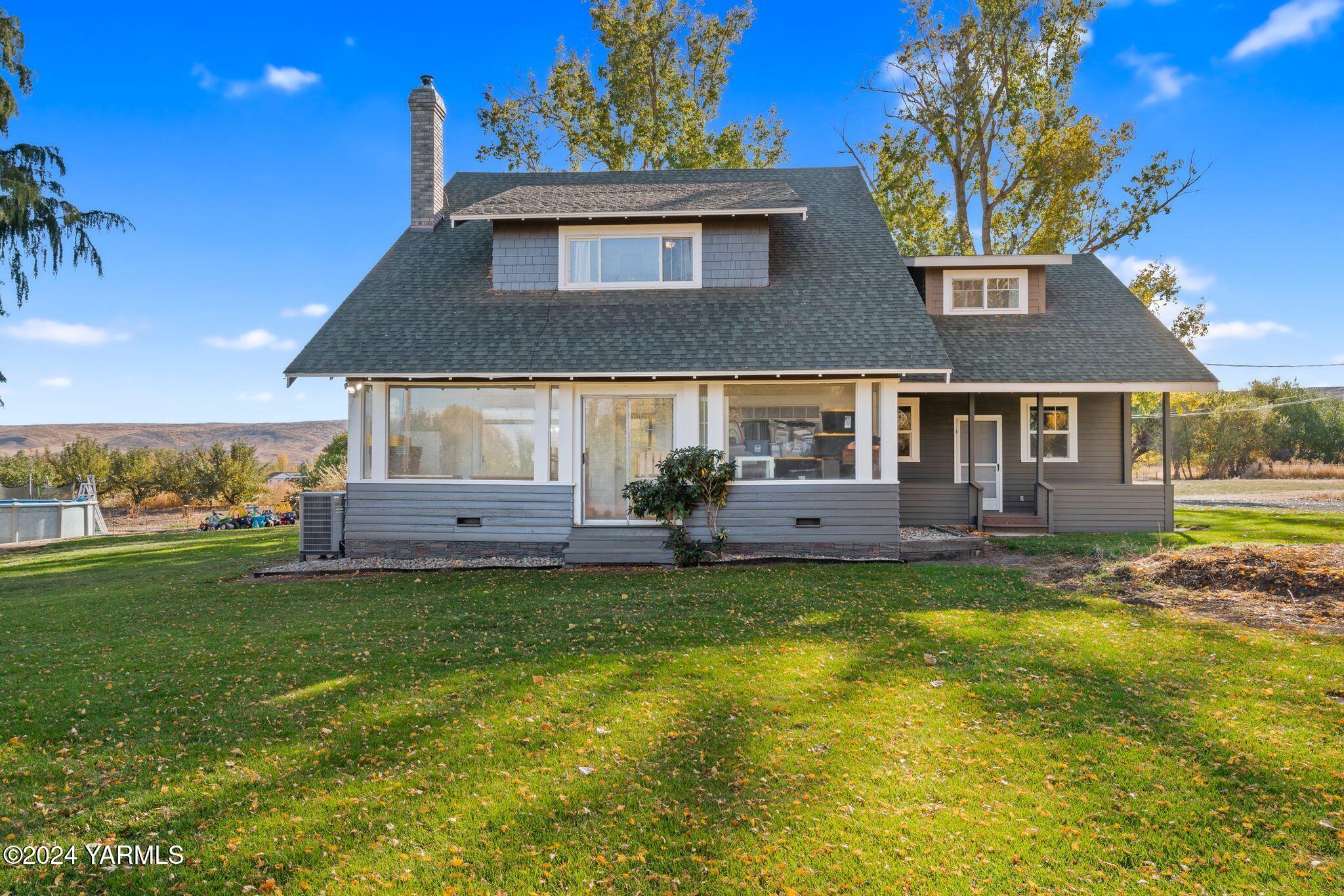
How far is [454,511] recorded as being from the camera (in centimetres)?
1163

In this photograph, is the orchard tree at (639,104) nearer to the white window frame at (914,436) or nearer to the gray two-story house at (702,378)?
the gray two-story house at (702,378)

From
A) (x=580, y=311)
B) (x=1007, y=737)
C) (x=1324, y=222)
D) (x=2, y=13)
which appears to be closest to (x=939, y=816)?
(x=1007, y=737)

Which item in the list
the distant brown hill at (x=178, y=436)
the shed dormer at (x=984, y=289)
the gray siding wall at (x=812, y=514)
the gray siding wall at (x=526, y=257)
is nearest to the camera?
the gray siding wall at (x=812, y=514)

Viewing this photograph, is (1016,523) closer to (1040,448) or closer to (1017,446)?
(1040,448)

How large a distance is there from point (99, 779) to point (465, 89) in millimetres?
24757

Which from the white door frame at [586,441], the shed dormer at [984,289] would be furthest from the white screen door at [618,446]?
the shed dormer at [984,289]

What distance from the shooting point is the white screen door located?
11.7m

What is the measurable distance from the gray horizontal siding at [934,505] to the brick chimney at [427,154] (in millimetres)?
11523

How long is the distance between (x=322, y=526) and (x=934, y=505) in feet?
37.6

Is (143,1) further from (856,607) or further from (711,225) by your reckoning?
(856,607)

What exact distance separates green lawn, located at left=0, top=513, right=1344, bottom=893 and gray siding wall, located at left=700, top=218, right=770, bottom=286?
23.1ft

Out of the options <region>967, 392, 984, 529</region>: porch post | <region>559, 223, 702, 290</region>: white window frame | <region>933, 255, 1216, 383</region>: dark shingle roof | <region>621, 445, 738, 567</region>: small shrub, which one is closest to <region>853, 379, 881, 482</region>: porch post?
<region>621, 445, 738, 567</region>: small shrub

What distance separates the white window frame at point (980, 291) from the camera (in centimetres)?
1567

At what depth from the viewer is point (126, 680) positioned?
5.45 meters
